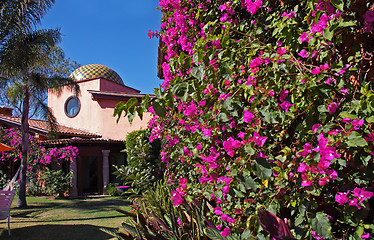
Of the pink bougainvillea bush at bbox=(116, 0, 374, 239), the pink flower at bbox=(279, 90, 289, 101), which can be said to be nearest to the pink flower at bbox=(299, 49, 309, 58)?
the pink bougainvillea bush at bbox=(116, 0, 374, 239)

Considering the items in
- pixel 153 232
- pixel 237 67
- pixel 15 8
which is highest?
pixel 15 8

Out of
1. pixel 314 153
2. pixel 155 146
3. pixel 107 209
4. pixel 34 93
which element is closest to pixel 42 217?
pixel 107 209

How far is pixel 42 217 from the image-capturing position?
30.8 feet

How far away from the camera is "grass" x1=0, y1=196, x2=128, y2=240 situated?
688cm

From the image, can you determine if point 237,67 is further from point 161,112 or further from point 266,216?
point 266,216

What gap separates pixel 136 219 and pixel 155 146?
722cm

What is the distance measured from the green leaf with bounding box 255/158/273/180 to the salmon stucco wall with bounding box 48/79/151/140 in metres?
16.0

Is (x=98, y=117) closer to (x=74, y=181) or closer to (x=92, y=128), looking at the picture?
(x=92, y=128)

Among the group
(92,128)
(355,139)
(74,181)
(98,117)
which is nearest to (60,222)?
(74,181)

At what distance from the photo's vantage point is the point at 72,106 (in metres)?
19.8

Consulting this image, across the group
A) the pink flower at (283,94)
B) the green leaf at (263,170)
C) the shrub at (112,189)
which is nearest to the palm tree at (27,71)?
the shrub at (112,189)

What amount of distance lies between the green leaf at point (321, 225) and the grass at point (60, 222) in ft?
18.6

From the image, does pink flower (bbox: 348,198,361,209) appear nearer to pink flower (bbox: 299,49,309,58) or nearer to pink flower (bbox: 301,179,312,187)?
pink flower (bbox: 301,179,312,187)

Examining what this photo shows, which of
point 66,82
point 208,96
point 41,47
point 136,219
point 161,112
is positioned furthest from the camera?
point 66,82
